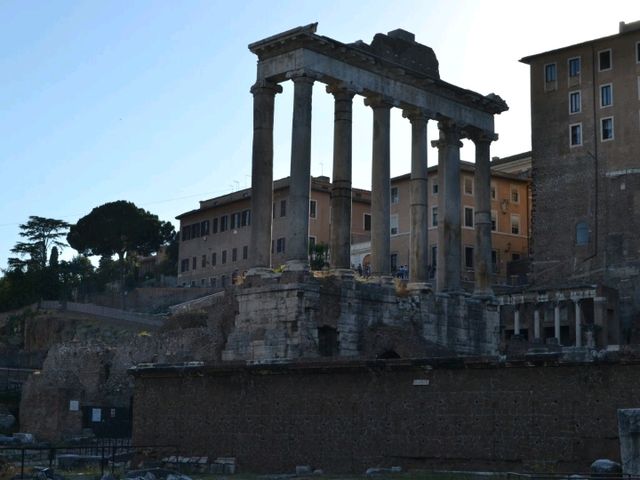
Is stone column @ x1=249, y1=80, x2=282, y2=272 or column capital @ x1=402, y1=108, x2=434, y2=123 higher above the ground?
column capital @ x1=402, y1=108, x2=434, y2=123

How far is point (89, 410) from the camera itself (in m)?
45.0

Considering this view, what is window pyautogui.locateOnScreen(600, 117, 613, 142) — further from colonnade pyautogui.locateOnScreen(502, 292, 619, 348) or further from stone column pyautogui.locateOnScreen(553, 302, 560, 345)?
stone column pyautogui.locateOnScreen(553, 302, 560, 345)

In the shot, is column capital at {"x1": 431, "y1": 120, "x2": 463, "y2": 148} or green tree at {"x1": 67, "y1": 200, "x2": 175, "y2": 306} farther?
green tree at {"x1": 67, "y1": 200, "x2": 175, "y2": 306}

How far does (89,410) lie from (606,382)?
27.7 meters

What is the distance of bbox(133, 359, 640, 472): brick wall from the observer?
2197 centimetres

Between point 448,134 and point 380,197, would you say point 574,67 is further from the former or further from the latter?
point 380,197

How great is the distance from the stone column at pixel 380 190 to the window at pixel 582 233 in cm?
2728

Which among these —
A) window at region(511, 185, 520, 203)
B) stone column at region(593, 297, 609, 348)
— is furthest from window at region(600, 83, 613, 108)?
window at region(511, 185, 520, 203)

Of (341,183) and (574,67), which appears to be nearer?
(341,183)

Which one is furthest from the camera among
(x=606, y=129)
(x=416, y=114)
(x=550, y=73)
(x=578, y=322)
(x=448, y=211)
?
(x=550, y=73)

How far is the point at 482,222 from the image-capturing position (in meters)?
44.4

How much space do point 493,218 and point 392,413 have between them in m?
51.3

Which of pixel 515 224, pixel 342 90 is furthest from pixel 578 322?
pixel 342 90

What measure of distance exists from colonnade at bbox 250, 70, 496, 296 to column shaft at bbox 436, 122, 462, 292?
0.04 meters
